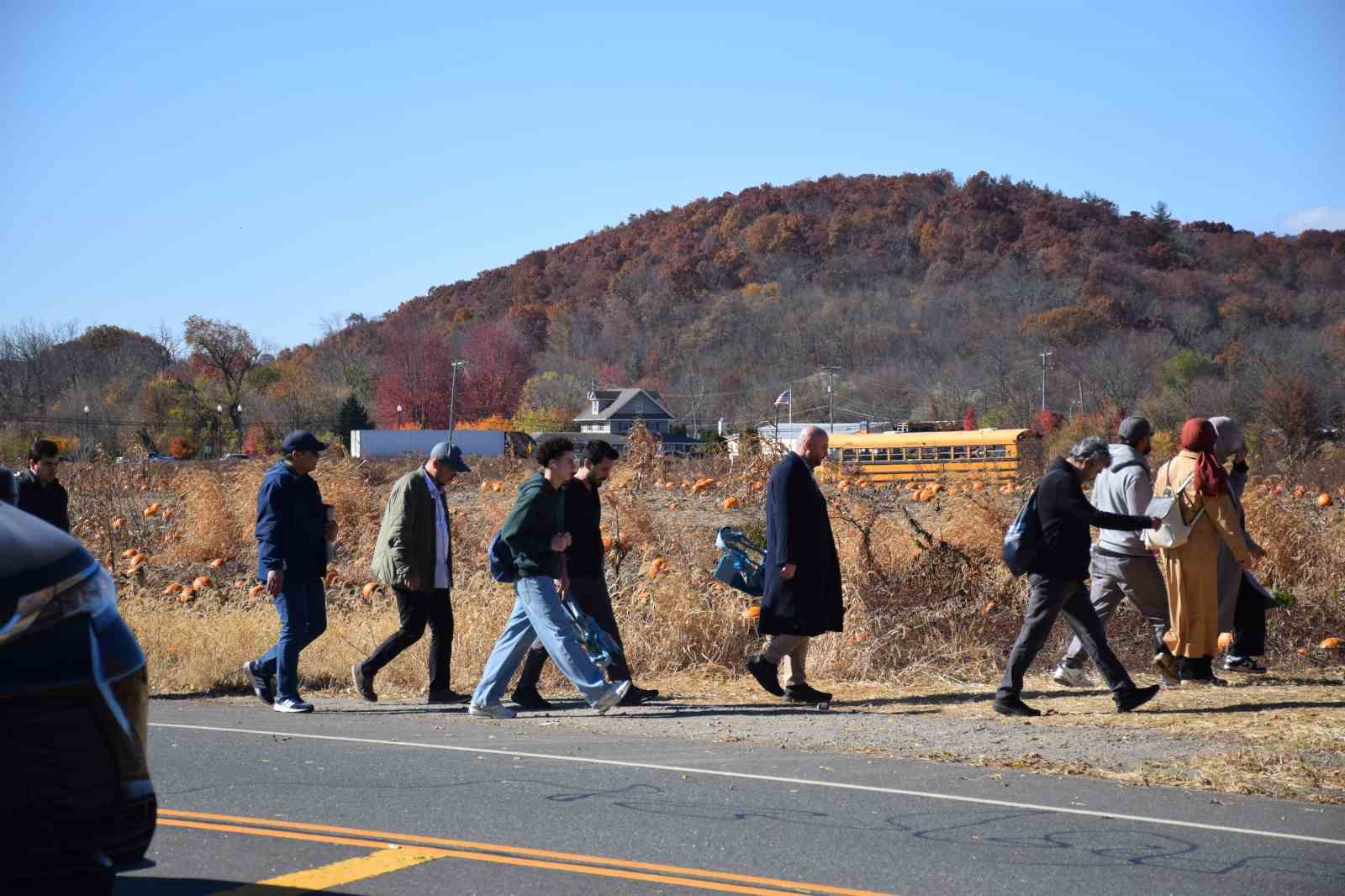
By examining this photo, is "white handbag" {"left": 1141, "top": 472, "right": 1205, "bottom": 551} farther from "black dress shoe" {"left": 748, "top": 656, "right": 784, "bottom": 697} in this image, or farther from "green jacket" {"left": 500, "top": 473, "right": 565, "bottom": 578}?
"green jacket" {"left": 500, "top": 473, "right": 565, "bottom": 578}

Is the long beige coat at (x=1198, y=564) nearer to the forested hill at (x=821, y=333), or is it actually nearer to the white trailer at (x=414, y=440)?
the forested hill at (x=821, y=333)

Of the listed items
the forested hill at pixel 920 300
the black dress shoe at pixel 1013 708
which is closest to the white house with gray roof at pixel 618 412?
the forested hill at pixel 920 300

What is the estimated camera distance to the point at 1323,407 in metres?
57.7

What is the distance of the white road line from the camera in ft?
21.3

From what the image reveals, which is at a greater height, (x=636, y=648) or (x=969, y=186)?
(x=969, y=186)

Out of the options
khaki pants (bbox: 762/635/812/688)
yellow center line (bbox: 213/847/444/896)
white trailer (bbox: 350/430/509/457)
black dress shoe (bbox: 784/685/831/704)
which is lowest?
black dress shoe (bbox: 784/685/831/704)

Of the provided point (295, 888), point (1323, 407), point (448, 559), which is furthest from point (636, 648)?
point (1323, 407)

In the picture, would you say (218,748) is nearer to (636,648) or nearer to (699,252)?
(636,648)

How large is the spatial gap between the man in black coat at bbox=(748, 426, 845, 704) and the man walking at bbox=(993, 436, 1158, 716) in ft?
4.26

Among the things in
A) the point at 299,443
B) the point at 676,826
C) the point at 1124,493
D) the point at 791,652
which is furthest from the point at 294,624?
the point at 1124,493

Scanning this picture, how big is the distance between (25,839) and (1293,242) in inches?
5921

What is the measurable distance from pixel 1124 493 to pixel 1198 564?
0.73m

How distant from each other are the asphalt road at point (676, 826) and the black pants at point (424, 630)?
175cm

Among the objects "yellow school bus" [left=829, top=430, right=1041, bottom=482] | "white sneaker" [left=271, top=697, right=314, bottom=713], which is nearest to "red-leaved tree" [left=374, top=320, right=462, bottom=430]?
"yellow school bus" [left=829, top=430, right=1041, bottom=482]
